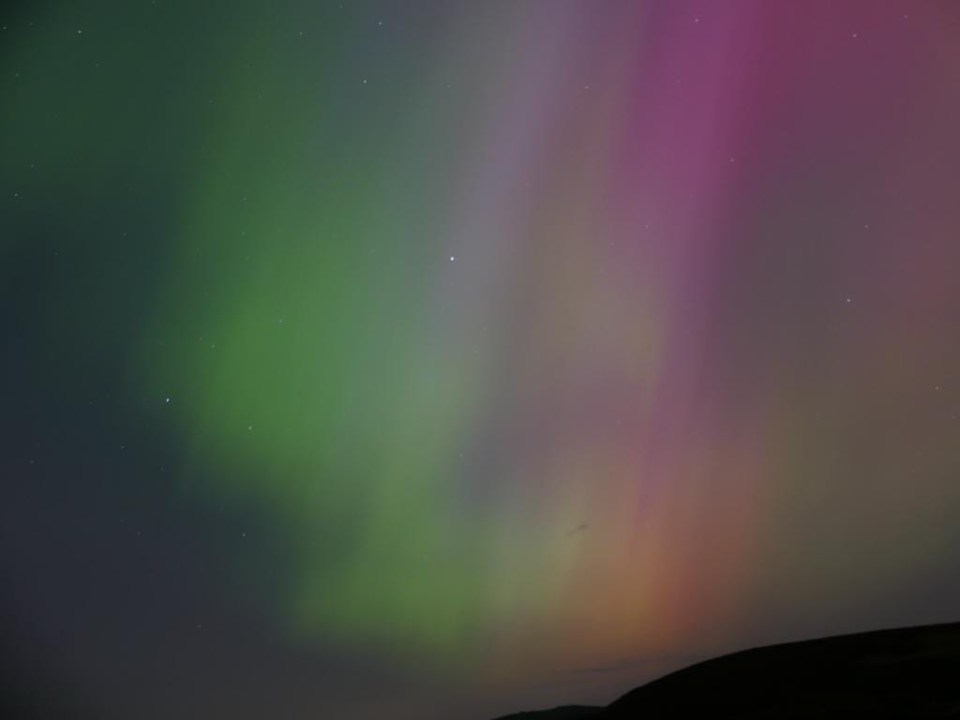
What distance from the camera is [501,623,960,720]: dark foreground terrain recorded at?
22.2 meters

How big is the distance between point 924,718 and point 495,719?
9171 cm

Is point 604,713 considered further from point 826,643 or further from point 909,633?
point 909,633

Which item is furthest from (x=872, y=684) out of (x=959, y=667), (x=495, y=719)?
(x=495, y=719)

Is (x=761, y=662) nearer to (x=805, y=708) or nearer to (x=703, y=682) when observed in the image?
(x=703, y=682)

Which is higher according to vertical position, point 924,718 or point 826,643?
point 826,643

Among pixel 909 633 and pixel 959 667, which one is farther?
pixel 909 633

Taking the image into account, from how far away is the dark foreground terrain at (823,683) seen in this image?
2222 cm

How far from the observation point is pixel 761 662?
1395 inches

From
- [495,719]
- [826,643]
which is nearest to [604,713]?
[826,643]

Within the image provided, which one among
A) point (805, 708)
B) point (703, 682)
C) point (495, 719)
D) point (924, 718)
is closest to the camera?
point (924, 718)

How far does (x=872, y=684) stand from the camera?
2531 centimetres

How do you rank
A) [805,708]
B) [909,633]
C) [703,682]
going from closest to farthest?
[805,708], [909,633], [703,682]

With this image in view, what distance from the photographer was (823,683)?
1090 inches

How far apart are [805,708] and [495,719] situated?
8603 centimetres
